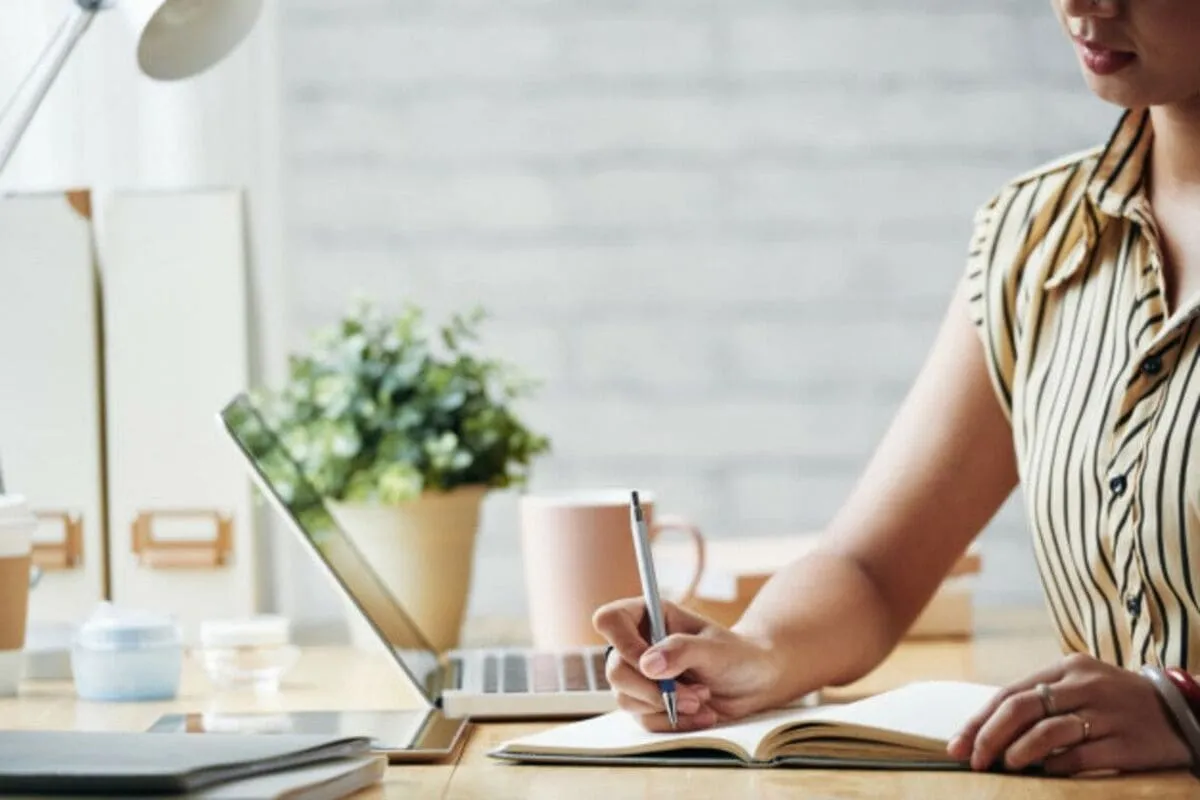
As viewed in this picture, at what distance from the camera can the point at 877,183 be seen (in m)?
2.04

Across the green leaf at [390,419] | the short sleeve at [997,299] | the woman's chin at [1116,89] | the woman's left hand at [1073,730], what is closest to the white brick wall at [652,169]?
the green leaf at [390,419]

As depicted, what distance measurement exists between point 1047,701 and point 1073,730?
2cm

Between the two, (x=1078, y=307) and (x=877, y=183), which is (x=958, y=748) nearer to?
(x=1078, y=307)

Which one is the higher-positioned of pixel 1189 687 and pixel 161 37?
pixel 161 37

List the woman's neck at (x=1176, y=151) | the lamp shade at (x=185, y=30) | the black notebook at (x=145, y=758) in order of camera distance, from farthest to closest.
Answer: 1. the lamp shade at (x=185, y=30)
2. the woman's neck at (x=1176, y=151)
3. the black notebook at (x=145, y=758)

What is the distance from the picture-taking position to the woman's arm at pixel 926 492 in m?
1.35

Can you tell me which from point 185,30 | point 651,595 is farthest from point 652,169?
point 651,595

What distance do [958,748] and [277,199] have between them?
1130 mm

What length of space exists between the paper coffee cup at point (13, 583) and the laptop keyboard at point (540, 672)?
316 mm

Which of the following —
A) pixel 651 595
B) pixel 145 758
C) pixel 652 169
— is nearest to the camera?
pixel 145 758

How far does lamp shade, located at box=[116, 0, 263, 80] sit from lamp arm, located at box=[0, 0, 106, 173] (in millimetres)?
36

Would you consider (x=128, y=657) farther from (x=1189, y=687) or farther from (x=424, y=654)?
(x=1189, y=687)

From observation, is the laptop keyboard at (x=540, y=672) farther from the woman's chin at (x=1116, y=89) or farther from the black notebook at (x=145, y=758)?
the woman's chin at (x=1116, y=89)

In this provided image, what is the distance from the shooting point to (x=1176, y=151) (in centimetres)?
131
